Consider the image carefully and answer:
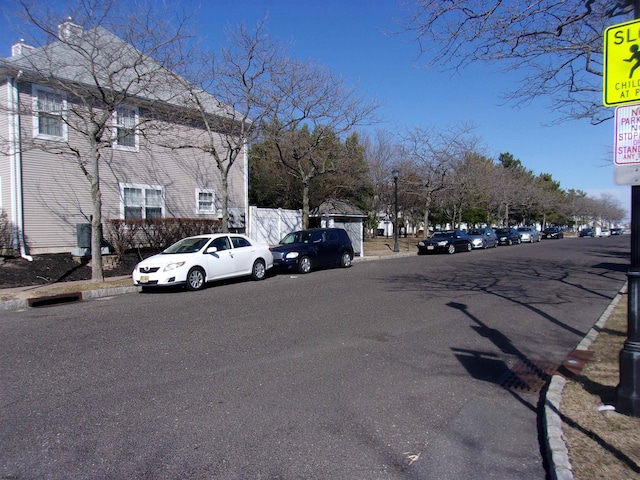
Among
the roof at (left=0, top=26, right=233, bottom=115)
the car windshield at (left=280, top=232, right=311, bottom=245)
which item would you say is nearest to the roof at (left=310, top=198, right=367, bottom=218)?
the car windshield at (left=280, top=232, right=311, bottom=245)

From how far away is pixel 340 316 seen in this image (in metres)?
9.06

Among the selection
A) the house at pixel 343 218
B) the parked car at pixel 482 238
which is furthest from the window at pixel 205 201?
the parked car at pixel 482 238

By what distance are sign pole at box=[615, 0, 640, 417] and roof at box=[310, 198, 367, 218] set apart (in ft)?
92.4

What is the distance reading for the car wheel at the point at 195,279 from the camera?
1279cm

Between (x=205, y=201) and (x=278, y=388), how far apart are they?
18.7 m

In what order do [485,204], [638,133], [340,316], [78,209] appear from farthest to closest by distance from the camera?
[485,204] < [78,209] < [340,316] < [638,133]

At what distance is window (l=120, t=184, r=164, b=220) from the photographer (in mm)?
19172

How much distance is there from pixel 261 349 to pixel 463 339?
3234 millimetres

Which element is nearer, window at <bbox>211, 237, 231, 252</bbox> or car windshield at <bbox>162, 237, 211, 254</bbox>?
car windshield at <bbox>162, 237, 211, 254</bbox>

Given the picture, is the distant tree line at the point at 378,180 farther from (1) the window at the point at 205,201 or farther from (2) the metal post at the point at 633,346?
(2) the metal post at the point at 633,346

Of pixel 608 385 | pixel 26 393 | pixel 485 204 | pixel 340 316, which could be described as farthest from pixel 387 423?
pixel 485 204

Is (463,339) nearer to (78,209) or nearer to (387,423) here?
(387,423)

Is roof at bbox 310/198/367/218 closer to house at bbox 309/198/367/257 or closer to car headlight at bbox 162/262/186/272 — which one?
house at bbox 309/198/367/257

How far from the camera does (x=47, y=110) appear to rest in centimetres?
1641
